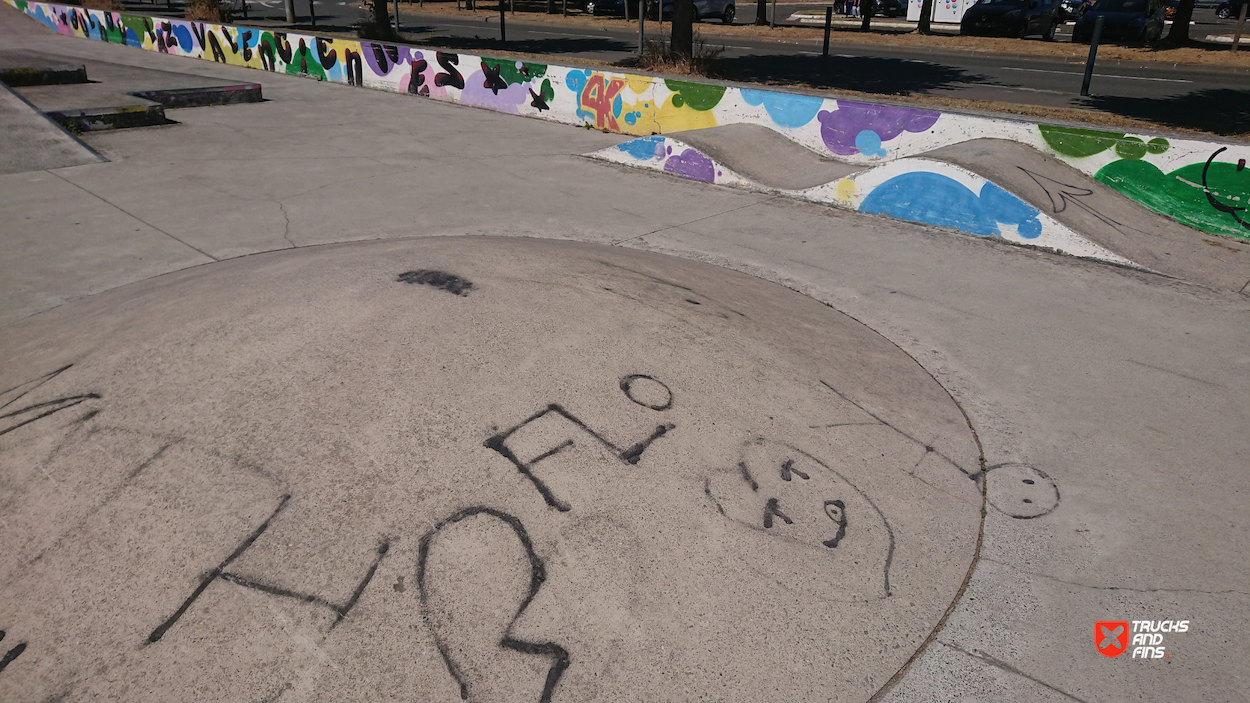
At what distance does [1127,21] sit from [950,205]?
2135 centimetres

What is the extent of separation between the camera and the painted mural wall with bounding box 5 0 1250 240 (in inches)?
310

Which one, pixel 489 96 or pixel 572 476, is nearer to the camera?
pixel 572 476

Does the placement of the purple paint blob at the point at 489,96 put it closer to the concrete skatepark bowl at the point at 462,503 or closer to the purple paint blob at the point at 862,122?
the purple paint blob at the point at 862,122

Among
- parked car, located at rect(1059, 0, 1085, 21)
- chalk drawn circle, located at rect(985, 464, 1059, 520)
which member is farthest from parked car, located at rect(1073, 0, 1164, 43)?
chalk drawn circle, located at rect(985, 464, 1059, 520)

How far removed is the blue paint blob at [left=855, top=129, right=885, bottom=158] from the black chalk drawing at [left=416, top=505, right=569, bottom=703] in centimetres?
879

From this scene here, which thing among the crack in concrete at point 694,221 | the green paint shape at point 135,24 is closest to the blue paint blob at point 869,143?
the crack in concrete at point 694,221

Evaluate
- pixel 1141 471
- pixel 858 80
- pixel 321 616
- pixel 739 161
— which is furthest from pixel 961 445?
pixel 858 80

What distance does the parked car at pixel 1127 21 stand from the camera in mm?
23594

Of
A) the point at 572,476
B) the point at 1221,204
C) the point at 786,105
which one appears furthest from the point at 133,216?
the point at 1221,204

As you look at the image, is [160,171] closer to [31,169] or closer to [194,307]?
[31,169]

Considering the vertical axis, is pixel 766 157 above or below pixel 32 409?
above

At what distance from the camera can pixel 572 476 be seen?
361 centimetres

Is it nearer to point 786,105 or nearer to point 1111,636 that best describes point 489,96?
point 786,105

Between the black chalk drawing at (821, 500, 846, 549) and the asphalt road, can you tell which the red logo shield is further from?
the asphalt road
